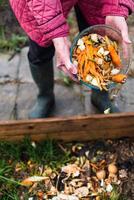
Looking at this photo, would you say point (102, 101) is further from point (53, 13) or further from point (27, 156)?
point (53, 13)

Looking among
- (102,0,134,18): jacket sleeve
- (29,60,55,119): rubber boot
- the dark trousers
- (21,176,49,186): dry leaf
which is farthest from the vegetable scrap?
(21,176,49,186): dry leaf

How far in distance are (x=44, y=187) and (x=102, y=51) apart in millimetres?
766

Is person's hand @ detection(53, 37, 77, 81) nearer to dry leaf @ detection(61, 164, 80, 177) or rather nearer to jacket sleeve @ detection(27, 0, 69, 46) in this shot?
jacket sleeve @ detection(27, 0, 69, 46)

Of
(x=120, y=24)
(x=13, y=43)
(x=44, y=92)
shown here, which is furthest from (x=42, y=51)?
(x=13, y=43)

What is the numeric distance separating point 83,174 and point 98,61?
0.69m

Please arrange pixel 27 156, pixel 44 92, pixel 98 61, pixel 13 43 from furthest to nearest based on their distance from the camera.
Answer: pixel 13 43, pixel 44 92, pixel 27 156, pixel 98 61

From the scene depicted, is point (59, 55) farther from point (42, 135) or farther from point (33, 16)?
point (42, 135)

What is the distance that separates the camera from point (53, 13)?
1.69m

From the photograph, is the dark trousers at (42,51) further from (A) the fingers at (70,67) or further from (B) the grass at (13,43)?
(B) the grass at (13,43)

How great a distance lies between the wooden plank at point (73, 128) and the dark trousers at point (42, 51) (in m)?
0.30

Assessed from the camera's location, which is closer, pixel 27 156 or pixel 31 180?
pixel 31 180

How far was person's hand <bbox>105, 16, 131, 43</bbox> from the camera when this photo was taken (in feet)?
5.87

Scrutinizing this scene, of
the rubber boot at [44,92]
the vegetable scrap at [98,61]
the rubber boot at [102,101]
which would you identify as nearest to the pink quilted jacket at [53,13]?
the vegetable scrap at [98,61]

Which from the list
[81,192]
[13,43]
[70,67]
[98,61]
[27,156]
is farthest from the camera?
[13,43]
